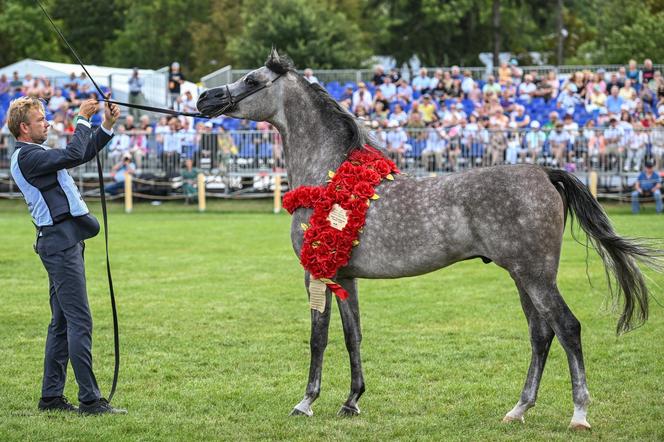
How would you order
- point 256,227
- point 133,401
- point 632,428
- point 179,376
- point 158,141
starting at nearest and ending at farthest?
point 632,428
point 133,401
point 179,376
point 256,227
point 158,141

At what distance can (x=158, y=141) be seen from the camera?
87.6ft

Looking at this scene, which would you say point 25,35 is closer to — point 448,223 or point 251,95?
point 251,95

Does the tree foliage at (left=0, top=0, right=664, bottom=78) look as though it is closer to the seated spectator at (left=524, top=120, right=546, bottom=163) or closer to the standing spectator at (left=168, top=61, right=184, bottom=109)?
the standing spectator at (left=168, top=61, right=184, bottom=109)

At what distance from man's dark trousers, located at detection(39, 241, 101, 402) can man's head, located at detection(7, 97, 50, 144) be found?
0.88m

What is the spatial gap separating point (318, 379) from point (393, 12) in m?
43.2

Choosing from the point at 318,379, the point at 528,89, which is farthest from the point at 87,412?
the point at 528,89

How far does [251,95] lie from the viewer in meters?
7.57

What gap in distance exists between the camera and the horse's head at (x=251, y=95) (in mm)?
7543

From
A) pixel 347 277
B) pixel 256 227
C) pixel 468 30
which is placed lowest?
pixel 256 227

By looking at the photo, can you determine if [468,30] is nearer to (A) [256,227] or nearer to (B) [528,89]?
(B) [528,89]

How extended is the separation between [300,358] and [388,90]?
20978 millimetres

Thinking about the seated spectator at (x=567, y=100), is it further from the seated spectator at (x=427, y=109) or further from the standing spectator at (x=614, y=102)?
the seated spectator at (x=427, y=109)

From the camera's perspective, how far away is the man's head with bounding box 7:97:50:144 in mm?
6930

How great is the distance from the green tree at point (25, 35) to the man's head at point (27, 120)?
4556 centimetres
